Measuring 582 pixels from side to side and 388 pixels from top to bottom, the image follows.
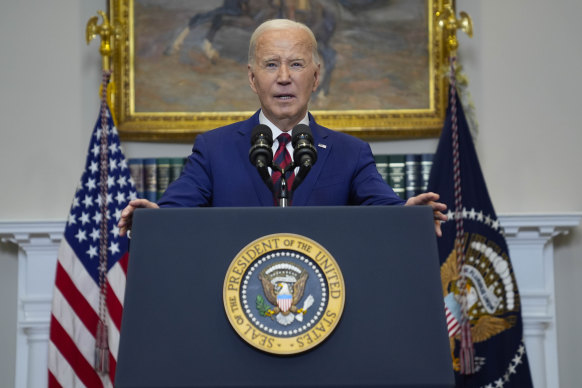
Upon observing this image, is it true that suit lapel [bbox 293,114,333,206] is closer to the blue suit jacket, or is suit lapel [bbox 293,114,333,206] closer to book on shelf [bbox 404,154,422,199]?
the blue suit jacket

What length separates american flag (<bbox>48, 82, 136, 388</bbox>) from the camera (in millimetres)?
4621

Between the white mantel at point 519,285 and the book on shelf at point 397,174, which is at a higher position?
the book on shelf at point 397,174

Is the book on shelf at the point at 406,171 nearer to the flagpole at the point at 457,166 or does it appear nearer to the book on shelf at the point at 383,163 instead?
the book on shelf at the point at 383,163

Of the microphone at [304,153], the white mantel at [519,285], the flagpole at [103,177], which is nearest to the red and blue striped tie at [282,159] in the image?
the microphone at [304,153]

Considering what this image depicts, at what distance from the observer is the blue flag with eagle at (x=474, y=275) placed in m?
4.64

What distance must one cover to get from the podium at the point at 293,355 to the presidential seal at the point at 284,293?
0.02 meters

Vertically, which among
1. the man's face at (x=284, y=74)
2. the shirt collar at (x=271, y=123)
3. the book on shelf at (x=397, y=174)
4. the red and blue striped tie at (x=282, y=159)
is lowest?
the red and blue striped tie at (x=282, y=159)

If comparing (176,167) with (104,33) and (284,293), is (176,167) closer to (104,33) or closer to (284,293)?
(104,33)

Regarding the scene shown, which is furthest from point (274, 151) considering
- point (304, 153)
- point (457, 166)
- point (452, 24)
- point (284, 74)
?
point (452, 24)

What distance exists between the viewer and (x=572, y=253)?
5.14 meters

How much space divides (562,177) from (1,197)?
4067 mm

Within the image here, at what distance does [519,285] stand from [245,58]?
8.30 ft

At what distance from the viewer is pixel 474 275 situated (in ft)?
15.6

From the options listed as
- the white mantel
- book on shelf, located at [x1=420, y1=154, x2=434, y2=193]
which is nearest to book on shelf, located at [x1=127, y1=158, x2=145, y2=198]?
the white mantel
